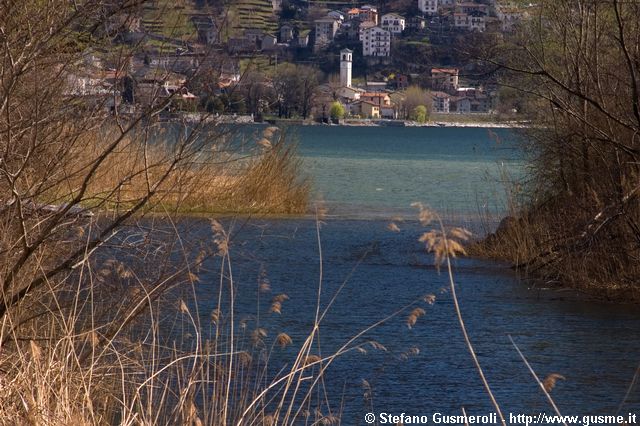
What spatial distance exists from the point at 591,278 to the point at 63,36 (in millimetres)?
7581

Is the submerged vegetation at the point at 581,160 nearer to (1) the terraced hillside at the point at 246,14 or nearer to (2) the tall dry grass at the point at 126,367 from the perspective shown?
(1) the terraced hillside at the point at 246,14

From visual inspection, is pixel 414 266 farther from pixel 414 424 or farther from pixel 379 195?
pixel 379 195

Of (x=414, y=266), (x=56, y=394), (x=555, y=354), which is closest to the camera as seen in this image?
(x=56, y=394)

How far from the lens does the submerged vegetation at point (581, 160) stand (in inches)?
419

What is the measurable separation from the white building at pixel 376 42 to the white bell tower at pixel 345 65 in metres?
1.70

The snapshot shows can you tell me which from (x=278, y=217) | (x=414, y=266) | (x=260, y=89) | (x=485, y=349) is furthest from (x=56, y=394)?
(x=278, y=217)

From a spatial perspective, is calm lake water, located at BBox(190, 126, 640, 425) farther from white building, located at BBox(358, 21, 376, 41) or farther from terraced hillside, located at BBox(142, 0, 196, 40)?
white building, located at BBox(358, 21, 376, 41)

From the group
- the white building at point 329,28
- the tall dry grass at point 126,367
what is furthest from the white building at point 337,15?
the tall dry grass at point 126,367

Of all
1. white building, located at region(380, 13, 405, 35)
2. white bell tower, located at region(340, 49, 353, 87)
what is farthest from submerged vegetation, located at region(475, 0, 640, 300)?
white building, located at region(380, 13, 405, 35)

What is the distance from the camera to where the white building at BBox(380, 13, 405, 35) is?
101 meters

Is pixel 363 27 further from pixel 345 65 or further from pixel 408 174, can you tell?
pixel 408 174

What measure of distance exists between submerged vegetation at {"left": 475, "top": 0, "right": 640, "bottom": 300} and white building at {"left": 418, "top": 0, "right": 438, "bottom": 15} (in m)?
77.1

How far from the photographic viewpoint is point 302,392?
7949 mm

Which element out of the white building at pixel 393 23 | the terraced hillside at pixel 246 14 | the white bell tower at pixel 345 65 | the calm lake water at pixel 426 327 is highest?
the terraced hillside at pixel 246 14
